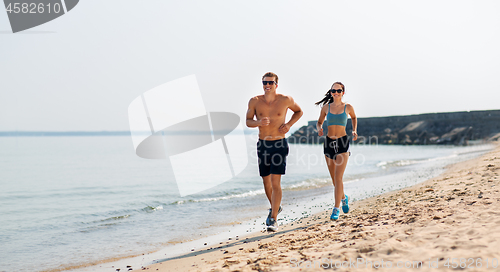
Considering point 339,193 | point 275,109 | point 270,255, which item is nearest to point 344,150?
point 339,193

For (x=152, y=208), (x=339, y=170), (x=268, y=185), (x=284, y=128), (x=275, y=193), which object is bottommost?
(x=152, y=208)

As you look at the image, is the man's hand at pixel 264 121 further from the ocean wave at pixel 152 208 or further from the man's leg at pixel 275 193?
the ocean wave at pixel 152 208

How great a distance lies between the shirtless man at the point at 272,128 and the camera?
215 inches

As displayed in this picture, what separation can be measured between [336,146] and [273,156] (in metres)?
1.14

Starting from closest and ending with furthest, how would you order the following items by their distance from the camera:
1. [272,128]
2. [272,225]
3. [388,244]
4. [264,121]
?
[388,244] → [264,121] → [272,128] → [272,225]

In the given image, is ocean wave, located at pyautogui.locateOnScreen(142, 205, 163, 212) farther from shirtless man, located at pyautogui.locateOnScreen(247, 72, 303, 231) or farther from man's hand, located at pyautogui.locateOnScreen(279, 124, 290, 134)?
man's hand, located at pyautogui.locateOnScreen(279, 124, 290, 134)

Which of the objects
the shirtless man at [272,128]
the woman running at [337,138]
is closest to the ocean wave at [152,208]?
the shirtless man at [272,128]

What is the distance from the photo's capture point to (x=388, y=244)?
3.53 meters

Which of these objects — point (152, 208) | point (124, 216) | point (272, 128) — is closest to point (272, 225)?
point (272, 128)

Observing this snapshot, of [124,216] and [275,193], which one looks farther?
[124,216]

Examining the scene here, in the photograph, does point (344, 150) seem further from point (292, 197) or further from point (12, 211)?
point (12, 211)

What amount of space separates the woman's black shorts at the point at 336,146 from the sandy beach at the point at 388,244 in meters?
1.11

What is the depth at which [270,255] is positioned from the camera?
12.9ft

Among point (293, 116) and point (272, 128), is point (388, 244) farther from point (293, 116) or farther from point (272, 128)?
point (293, 116)
